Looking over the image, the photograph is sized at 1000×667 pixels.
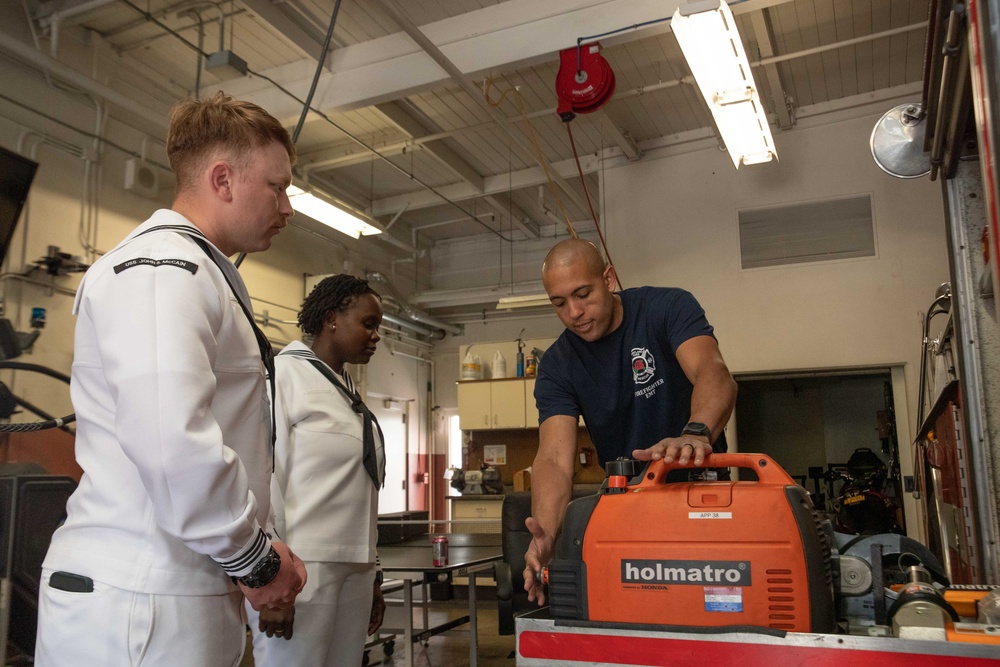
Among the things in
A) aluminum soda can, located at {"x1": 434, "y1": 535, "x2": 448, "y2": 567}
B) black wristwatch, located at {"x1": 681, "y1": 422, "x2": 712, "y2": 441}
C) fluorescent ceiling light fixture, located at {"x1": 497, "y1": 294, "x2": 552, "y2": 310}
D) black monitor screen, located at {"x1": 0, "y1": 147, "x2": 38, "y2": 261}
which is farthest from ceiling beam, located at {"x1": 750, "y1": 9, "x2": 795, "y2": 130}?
black wristwatch, located at {"x1": 681, "y1": 422, "x2": 712, "y2": 441}

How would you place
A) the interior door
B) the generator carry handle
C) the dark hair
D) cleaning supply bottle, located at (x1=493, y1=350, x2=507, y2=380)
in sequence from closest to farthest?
the generator carry handle, the dark hair, cleaning supply bottle, located at (x1=493, y1=350, x2=507, y2=380), the interior door

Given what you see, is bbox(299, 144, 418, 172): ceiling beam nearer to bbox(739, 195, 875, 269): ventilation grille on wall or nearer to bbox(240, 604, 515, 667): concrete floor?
bbox(739, 195, 875, 269): ventilation grille on wall

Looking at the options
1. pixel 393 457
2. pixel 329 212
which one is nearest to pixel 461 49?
pixel 329 212

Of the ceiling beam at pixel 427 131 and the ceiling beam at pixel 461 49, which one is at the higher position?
the ceiling beam at pixel 427 131

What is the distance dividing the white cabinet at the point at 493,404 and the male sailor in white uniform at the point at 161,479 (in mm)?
6790

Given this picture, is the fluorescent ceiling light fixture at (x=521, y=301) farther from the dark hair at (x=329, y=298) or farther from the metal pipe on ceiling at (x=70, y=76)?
the dark hair at (x=329, y=298)

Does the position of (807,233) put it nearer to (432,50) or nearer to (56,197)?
(432,50)

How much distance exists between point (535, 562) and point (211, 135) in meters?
1.03

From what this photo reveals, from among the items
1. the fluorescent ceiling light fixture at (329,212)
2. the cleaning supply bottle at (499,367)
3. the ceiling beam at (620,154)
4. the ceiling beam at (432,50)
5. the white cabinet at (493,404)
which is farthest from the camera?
the cleaning supply bottle at (499,367)

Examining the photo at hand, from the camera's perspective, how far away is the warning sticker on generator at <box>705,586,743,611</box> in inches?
48.2

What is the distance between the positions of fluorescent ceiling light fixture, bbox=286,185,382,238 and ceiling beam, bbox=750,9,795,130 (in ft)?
11.4

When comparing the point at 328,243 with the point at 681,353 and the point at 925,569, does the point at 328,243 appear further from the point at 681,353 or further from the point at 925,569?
the point at 925,569

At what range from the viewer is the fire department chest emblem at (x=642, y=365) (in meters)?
2.07

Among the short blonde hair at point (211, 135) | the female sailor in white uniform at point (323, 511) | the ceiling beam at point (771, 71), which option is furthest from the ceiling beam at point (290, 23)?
the short blonde hair at point (211, 135)
